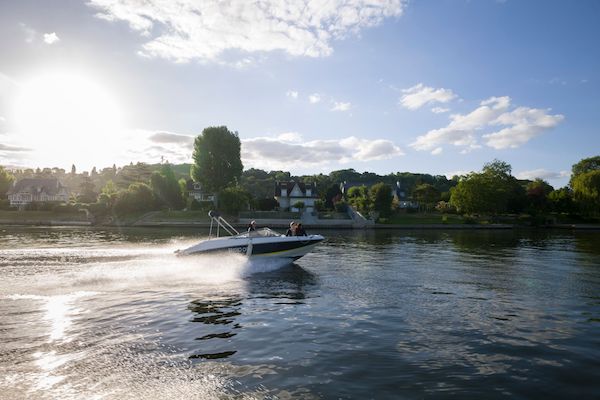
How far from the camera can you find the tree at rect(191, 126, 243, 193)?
83.7m

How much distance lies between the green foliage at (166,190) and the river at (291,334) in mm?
66996

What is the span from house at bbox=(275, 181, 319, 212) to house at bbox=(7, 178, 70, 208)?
6427cm

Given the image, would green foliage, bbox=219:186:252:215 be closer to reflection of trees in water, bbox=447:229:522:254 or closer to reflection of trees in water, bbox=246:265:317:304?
reflection of trees in water, bbox=447:229:522:254

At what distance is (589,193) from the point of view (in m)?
84.1

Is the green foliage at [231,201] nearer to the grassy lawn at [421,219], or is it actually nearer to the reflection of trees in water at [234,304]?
the grassy lawn at [421,219]

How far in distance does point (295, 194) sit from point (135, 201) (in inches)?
1712

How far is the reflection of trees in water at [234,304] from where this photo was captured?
10.2 metres

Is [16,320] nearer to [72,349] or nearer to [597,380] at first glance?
[72,349]

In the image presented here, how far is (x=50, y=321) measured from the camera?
11.9 meters

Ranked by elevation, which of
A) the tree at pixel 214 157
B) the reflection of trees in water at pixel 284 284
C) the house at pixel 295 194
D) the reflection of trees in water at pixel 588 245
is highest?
the tree at pixel 214 157

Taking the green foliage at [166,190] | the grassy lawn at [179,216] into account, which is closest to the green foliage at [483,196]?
the grassy lawn at [179,216]

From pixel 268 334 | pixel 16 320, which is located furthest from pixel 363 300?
pixel 16 320

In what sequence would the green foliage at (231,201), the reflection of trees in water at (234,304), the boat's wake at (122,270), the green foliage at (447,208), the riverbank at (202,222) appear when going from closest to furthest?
1. the reflection of trees in water at (234,304)
2. the boat's wake at (122,270)
3. the riverbank at (202,222)
4. the green foliage at (231,201)
5. the green foliage at (447,208)

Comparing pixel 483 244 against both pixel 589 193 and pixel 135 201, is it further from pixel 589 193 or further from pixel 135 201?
pixel 135 201
